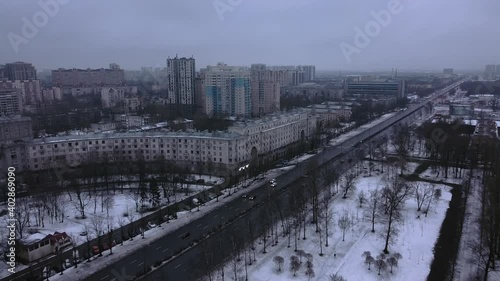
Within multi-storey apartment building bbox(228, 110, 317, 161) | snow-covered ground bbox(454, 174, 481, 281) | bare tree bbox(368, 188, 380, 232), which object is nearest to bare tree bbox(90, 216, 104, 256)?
bare tree bbox(368, 188, 380, 232)

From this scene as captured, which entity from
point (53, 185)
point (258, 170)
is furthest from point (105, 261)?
point (258, 170)

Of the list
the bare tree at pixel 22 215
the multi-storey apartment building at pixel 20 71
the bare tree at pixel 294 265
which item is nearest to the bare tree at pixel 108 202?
the bare tree at pixel 22 215

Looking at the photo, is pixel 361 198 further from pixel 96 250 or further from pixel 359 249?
pixel 96 250

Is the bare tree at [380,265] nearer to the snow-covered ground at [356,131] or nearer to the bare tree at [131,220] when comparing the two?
the bare tree at [131,220]

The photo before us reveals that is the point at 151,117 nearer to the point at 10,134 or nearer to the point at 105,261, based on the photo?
the point at 10,134

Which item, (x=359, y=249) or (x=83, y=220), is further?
(x=83, y=220)

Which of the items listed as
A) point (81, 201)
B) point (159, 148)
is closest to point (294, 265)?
point (81, 201)

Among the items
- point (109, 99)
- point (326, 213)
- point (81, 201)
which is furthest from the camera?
point (109, 99)
